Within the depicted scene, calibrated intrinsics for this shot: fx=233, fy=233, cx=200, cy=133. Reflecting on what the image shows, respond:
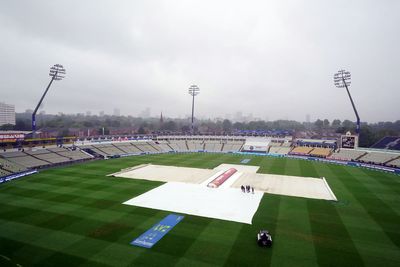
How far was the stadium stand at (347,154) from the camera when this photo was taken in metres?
54.6

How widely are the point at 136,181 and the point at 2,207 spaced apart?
14.9 meters

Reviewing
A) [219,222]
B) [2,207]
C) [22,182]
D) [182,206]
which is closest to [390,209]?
[219,222]

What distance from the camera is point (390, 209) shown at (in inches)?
919

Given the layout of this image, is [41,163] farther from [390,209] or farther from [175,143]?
→ [390,209]

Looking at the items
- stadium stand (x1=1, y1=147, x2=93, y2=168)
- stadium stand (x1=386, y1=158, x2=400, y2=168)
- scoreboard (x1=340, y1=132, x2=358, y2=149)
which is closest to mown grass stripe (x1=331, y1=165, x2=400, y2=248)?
stadium stand (x1=386, y1=158, x2=400, y2=168)

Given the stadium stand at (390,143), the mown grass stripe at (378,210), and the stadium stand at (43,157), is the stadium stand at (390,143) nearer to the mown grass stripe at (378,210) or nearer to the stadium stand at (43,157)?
the mown grass stripe at (378,210)

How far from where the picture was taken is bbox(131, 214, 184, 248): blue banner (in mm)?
16219

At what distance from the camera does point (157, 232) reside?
1784 cm

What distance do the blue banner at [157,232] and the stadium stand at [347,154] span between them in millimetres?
49674

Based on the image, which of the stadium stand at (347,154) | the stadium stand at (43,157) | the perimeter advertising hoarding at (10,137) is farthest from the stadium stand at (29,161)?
the stadium stand at (347,154)

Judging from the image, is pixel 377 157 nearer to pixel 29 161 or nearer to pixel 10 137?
pixel 29 161

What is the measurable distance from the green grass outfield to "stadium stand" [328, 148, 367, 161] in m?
27.3

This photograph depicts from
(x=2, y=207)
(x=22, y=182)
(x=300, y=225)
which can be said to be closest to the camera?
(x=300, y=225)

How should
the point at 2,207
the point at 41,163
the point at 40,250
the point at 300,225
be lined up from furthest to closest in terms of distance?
the point at 41,163 < the point at 2,207 < the point at 300,225 < the point at 40,250
